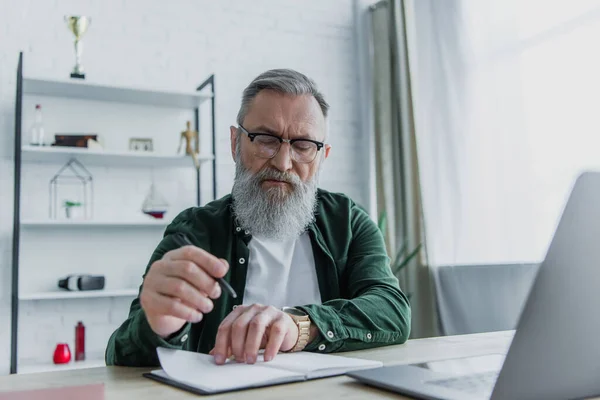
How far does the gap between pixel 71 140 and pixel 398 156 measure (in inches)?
75.1

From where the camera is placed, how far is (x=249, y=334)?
0.92 metres

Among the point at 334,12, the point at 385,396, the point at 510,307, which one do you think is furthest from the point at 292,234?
the point at 334,12

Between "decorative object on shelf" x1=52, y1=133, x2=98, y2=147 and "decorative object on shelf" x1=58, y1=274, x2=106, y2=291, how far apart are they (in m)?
0.69

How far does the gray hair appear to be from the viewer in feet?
5.39

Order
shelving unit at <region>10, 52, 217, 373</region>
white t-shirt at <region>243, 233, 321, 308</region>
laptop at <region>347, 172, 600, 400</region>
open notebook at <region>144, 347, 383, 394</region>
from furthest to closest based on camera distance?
1. shelving unit at <region>10, 52, 217, 373</region>
2. white t-shirt at <region>243, 233, 321, 308</region>
3. open notebook at <region>144, 347, 383, 394</region>
4. laptop at <region>347, 172, 600, 400</region>

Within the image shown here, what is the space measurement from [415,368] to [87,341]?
9.14ft

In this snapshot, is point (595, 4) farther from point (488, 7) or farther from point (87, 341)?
point (87, 341)

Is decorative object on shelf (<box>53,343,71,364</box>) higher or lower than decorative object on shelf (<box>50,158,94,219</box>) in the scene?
lower

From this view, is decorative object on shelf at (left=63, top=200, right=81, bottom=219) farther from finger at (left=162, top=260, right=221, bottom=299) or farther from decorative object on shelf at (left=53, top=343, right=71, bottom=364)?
finger at (left=162, top=260, right=221, bottom=299)

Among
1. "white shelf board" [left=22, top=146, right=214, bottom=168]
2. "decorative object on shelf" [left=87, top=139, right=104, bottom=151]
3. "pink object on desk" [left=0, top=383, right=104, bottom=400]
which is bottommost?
"pink object on desk" [left=0, top=383, right=104, bottom=400]

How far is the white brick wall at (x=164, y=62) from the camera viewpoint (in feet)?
10.5

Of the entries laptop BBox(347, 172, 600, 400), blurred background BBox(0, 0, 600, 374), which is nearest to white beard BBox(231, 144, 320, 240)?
laptop BBox(347, 172, 600, 400)

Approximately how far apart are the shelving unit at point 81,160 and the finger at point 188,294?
2314mm

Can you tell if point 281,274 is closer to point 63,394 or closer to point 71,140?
point 63,394
